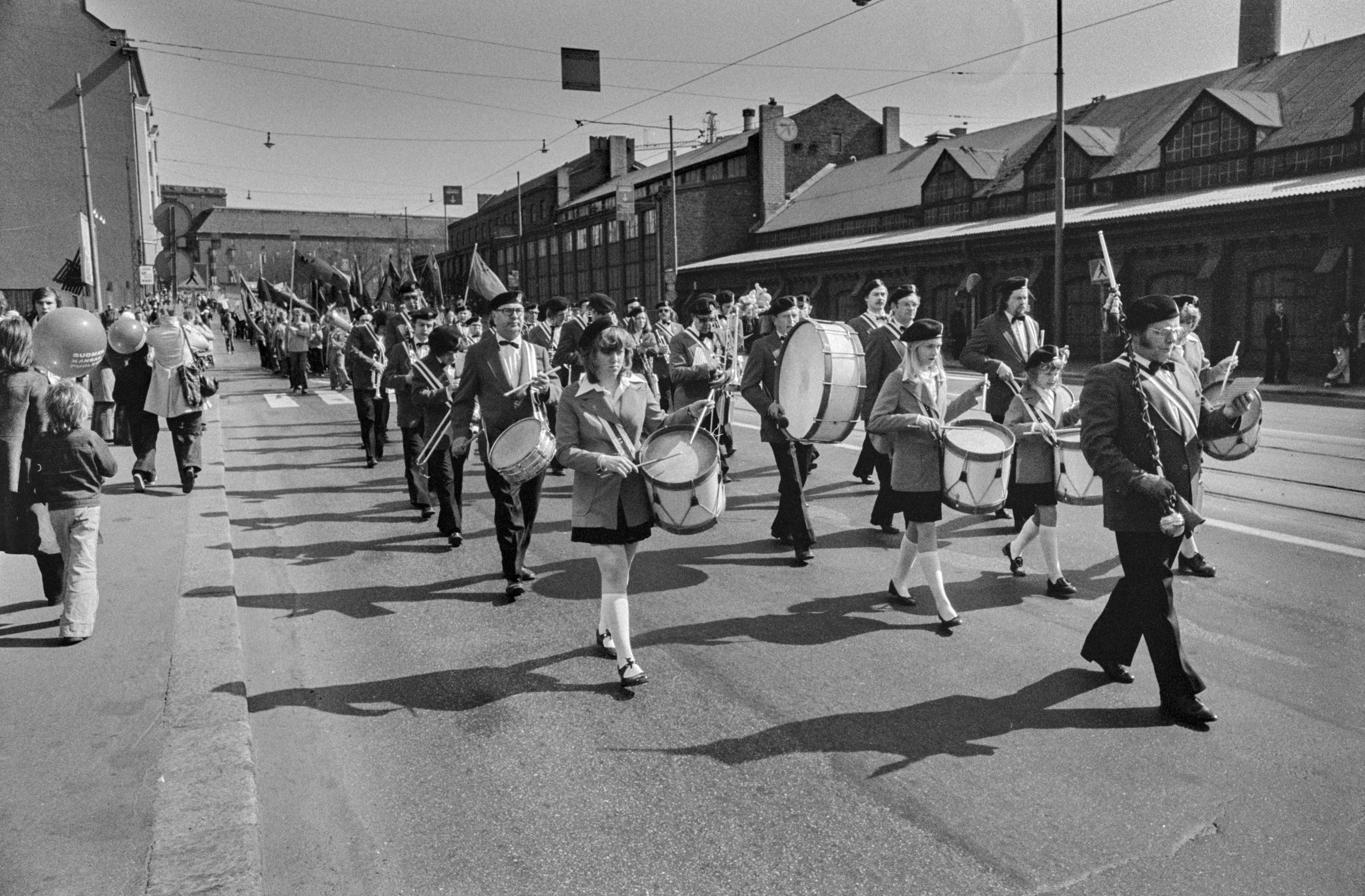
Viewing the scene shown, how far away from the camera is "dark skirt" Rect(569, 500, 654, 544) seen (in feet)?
17.7

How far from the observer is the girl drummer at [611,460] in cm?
534

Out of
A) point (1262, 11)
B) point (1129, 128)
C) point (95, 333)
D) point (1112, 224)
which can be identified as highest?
point (1262, 11)

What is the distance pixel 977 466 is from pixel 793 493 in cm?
210

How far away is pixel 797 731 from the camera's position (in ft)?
15.5

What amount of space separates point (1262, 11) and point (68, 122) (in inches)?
1828

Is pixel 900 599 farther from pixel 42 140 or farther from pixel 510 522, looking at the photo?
pixel 42 140

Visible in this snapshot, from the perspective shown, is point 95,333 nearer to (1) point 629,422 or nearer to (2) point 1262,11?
(1) point 629,422

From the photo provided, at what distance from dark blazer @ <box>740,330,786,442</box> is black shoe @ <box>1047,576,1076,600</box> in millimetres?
2228

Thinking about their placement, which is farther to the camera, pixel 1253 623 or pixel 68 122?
pixel 68 122

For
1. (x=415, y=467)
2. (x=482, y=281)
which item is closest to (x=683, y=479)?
(x=415, y=467)

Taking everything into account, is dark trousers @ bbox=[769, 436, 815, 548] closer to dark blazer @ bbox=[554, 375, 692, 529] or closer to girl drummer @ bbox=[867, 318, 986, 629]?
girl drummer @ bbox=[867, 318, 986, 629]

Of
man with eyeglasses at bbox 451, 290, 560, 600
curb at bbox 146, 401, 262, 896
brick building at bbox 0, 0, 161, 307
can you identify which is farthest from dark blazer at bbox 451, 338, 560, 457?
brick building at bbox 0, 0, 161, 307

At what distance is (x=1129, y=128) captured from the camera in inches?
1286

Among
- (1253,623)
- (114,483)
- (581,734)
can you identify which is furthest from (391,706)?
(114,483)
